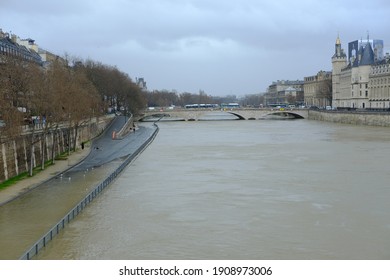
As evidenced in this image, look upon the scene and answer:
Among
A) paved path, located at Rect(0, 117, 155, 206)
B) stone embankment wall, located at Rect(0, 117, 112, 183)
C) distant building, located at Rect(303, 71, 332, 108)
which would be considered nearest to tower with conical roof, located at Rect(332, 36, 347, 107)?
distant building, located at Rect(303, 71, 332, 108)

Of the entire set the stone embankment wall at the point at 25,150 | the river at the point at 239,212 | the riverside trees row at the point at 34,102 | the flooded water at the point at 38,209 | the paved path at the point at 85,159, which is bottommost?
the river at the point at 239,212

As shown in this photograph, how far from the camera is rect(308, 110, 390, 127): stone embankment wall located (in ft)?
193

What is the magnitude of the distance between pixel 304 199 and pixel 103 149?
2006cm

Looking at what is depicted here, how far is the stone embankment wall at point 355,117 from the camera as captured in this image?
193 feet

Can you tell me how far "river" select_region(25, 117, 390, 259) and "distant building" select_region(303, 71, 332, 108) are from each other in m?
81.3

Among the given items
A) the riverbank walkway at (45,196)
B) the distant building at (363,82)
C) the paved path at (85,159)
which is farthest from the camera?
the distant building at (363,82)

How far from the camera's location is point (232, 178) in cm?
2294

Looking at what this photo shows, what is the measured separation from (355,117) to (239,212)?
51851 mm

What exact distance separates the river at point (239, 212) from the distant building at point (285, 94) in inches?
4382

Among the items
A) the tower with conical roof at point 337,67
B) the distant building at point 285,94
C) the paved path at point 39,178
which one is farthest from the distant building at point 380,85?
the paved path at point 39,178

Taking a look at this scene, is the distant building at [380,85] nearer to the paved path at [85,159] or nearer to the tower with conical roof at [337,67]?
the tower with conical roof at [337,67]

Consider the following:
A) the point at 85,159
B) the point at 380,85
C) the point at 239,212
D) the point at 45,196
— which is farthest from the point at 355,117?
the point at 239,212

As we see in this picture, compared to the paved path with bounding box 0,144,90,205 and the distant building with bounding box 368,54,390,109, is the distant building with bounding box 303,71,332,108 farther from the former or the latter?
the paved path with bounding box 0,144,90,205

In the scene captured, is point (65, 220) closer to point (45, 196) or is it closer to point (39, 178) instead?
point (45, 196)
